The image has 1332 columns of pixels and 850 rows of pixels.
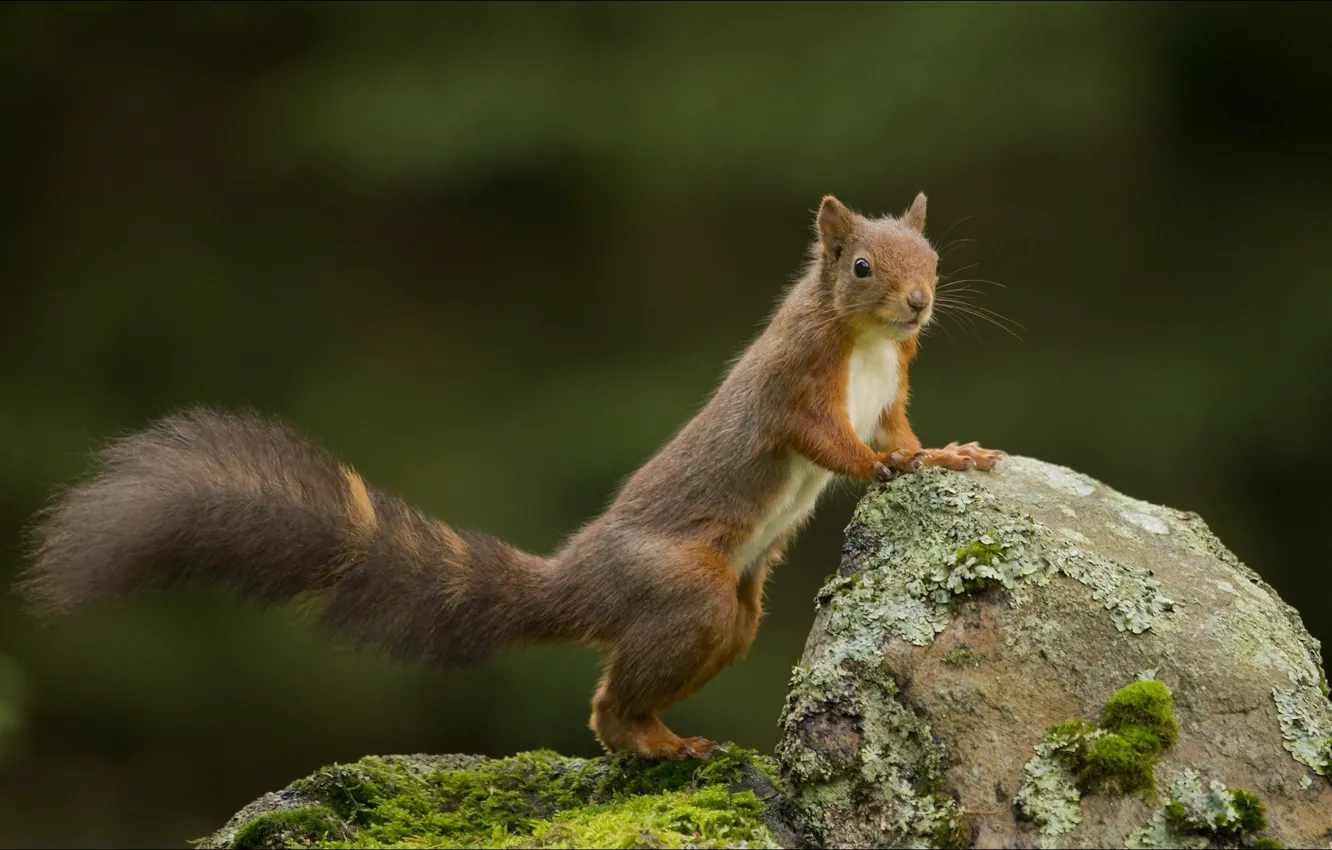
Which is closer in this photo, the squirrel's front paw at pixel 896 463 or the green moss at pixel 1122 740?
the green moss at pixel 1122 740

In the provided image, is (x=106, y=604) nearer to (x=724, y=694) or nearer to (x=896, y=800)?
(x=896, y=800)

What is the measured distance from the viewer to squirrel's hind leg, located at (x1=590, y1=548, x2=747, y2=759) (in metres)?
3.64

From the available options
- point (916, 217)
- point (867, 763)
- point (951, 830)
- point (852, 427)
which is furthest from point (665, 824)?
point (916, 217)

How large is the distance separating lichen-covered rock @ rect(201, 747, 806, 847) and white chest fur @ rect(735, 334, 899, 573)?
2.11 ft

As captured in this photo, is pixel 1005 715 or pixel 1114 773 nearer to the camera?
pixel 1114 773

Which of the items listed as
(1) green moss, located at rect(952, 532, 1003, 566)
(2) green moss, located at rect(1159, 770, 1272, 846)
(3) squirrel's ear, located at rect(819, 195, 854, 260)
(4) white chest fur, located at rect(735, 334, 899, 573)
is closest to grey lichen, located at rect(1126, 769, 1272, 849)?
(2) green moss, located at rect(1159, 770, 1272, 846)

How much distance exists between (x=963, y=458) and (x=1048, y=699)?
76 centimetres

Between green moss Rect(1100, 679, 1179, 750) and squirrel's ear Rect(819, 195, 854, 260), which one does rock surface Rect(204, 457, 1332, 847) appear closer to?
green moss Rect(1100, 679, 1179, 750)

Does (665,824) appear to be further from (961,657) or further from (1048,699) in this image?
(1048,699)

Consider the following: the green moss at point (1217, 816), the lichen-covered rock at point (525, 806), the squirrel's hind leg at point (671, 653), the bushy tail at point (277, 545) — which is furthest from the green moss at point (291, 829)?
the green moss at point (1217, 816)

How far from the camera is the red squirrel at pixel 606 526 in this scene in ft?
11.3

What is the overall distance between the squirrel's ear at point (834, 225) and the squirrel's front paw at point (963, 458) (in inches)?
27.6

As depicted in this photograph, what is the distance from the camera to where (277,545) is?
3586 mm

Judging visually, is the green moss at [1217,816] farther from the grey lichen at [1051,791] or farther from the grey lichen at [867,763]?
the grey lichen at [867,763]
